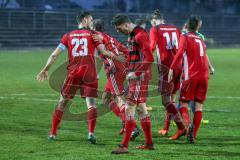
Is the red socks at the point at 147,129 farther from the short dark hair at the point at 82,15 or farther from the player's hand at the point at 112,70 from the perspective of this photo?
the player's hand at the point at 112,70

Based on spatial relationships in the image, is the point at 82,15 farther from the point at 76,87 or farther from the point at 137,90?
the point at 137,90

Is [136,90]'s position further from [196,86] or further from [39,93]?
[39,93]

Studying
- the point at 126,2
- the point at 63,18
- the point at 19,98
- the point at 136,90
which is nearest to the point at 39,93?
the point at 19,98

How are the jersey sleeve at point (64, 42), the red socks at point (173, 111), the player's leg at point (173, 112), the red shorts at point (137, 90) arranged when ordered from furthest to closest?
the red socks at point (173, 111) < the player's leg at point (173, 112) < the jersey sleeve at point (64, 42) < the red shorts at point (137, 90)

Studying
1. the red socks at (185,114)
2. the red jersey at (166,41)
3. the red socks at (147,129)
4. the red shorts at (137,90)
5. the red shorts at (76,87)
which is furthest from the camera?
the red jersey at (166,41)

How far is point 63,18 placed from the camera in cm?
4991

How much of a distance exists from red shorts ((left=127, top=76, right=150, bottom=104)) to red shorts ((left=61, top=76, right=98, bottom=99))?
4.51 feet

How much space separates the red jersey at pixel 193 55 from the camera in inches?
429

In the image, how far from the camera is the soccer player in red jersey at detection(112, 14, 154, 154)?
31.4ft

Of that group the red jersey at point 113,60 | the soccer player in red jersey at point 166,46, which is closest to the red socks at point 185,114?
the soccer player in red jersey at point 166,46

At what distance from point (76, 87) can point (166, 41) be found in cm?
194

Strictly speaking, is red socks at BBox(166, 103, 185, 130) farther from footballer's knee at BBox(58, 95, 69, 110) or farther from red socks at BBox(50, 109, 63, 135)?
red socks at BBox(50, 109, 63, 135)

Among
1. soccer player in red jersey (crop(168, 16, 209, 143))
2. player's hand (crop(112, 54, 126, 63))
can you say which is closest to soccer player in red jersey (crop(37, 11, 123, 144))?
player's hand (crop(112, 54, 126, 63))

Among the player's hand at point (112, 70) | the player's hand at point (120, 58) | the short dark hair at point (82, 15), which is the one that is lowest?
the player's hand at point (112, 70)
